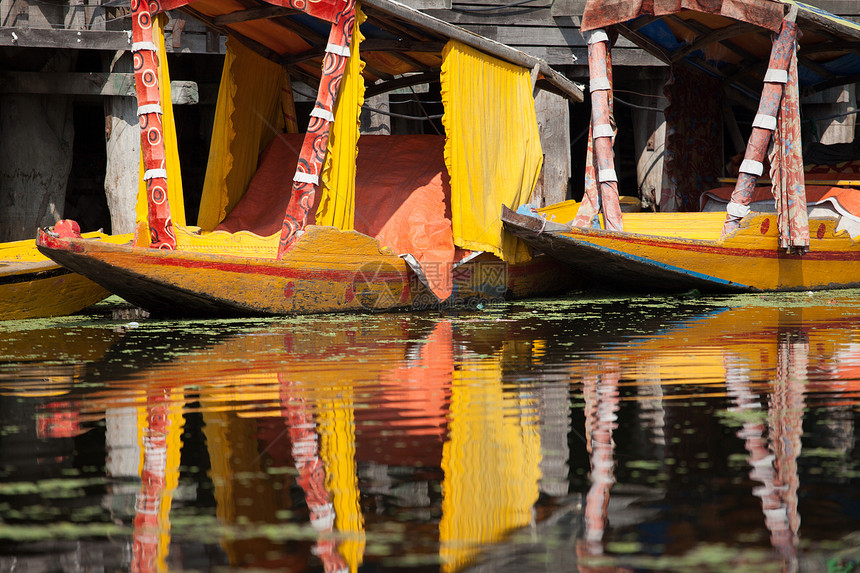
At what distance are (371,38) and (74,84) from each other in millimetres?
3600

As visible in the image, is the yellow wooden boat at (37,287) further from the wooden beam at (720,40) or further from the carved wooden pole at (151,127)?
the wooden beam at (720,40)

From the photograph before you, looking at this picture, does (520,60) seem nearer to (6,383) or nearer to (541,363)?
(541,363)

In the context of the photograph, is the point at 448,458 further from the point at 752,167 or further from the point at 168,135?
the point at 752,167

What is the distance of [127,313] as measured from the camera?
8148mm

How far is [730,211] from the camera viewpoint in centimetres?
840

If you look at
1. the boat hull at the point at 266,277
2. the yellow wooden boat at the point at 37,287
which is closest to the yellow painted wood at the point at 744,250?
the boat hull at the point at 266,277

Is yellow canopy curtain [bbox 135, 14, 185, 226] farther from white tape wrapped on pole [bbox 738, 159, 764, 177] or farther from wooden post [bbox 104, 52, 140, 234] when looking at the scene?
white tape wrapped on pole [bbox 738, 159, 764, 177]

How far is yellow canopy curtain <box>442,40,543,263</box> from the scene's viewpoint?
25.4 feet

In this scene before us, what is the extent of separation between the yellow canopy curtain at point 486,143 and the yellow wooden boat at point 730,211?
22cm

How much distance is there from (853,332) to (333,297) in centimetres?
347

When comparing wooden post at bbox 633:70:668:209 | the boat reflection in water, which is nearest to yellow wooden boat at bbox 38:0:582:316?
the boat reflection in water

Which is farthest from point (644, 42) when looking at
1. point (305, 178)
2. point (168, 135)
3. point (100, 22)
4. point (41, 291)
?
point (41, 291)

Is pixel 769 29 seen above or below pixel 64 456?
above

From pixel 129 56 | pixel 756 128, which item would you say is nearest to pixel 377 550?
pixel 756 128
